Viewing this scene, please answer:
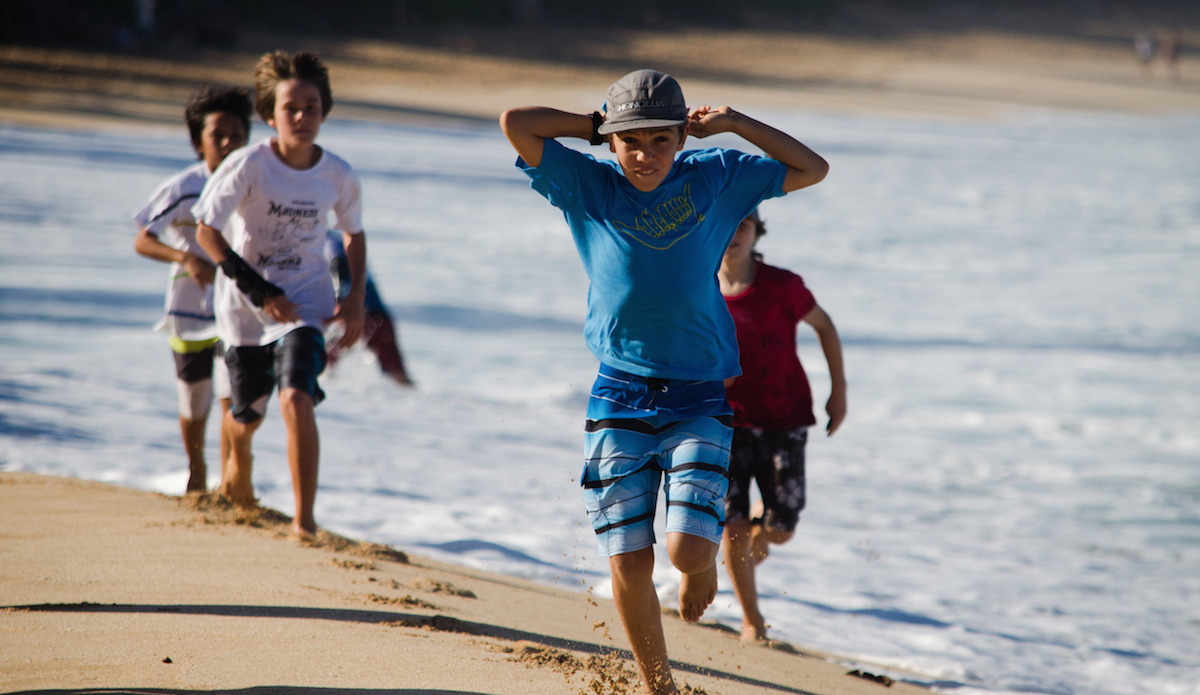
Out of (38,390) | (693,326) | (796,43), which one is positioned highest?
(796,43)

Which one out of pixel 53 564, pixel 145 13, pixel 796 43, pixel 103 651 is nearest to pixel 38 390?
pixel 53 564

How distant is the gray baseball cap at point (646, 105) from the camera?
2.84 meters

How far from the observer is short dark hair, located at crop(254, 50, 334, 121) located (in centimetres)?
440

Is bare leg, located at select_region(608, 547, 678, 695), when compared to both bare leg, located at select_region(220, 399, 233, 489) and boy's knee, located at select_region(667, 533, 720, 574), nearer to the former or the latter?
boy's knee, located at select_region(667, 533, 720, 574)

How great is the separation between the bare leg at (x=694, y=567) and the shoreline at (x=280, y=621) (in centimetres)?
33

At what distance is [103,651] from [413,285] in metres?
9.11

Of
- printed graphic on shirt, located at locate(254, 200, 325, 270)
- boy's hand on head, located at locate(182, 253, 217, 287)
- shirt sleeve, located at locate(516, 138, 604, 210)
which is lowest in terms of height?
boy's hand on head, located at locate(182, 253, 217, 287)

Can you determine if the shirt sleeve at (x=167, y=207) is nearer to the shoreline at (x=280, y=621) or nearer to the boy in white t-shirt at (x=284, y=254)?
the boy in white t-shirt at (x=284, y=254)

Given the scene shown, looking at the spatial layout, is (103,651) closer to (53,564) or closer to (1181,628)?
(53,564)

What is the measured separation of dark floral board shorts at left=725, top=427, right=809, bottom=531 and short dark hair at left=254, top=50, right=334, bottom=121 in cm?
203

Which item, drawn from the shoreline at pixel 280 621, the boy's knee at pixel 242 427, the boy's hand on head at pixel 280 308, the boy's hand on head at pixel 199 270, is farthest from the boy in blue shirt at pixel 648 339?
the boy's hand on head at pixel 199 270

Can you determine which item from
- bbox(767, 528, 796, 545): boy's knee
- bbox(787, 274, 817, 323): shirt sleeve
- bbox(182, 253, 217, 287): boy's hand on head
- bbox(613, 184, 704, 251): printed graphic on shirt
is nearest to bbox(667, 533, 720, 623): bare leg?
bbox(613, 184, 704, 251): printed graphic on shirt

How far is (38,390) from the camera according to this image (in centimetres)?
720

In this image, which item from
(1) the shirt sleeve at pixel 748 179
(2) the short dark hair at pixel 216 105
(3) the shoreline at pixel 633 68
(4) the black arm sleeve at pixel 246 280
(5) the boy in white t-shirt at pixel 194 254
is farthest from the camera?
(3) the shoreline at pixel 633 68
